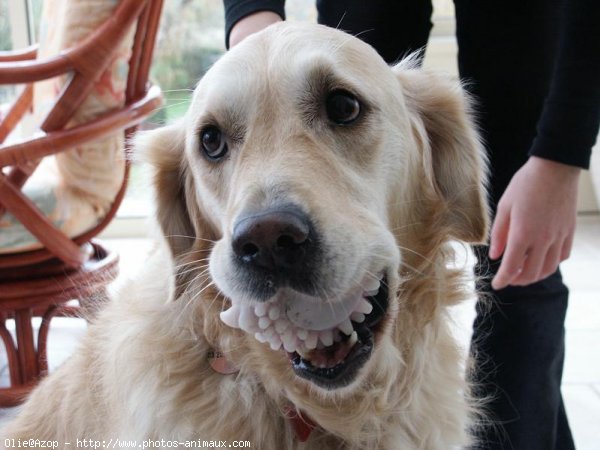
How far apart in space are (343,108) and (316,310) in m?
0.35

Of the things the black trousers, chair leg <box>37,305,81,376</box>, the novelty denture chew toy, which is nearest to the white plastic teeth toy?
the novelty denture chew toy

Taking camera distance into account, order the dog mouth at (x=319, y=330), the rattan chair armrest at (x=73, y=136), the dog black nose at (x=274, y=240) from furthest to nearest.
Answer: the rattan chair armrest at (x=73, y=136), the dog mouth at (x=319, y=330), the dog black nose at (x=274, y=240)

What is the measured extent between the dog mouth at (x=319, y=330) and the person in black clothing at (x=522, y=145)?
0.36 m

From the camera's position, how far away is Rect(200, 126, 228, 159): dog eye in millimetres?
1124

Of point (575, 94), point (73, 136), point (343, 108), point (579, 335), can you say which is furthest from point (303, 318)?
point (579, 335)

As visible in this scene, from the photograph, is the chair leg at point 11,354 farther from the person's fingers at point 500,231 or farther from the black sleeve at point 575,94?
the black sleeve at point 575,94

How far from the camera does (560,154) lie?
3.61ft

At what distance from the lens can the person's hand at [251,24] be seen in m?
1.34

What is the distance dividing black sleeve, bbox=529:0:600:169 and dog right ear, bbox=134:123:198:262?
0.67 m

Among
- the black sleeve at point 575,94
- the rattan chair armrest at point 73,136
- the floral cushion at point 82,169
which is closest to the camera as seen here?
the black sleeve at point 575,94

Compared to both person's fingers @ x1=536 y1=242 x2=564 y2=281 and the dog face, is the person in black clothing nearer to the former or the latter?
person's fingers @ x1=536 y1=242 x2=564 y2=281

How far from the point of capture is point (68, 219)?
Result: 198 cm

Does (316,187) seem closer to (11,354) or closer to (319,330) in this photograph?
(319,330)

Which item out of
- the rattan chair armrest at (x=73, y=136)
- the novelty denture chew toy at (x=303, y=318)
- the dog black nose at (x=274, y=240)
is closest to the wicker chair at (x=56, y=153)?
the rattan chair armrest at (x=73, y=136)
